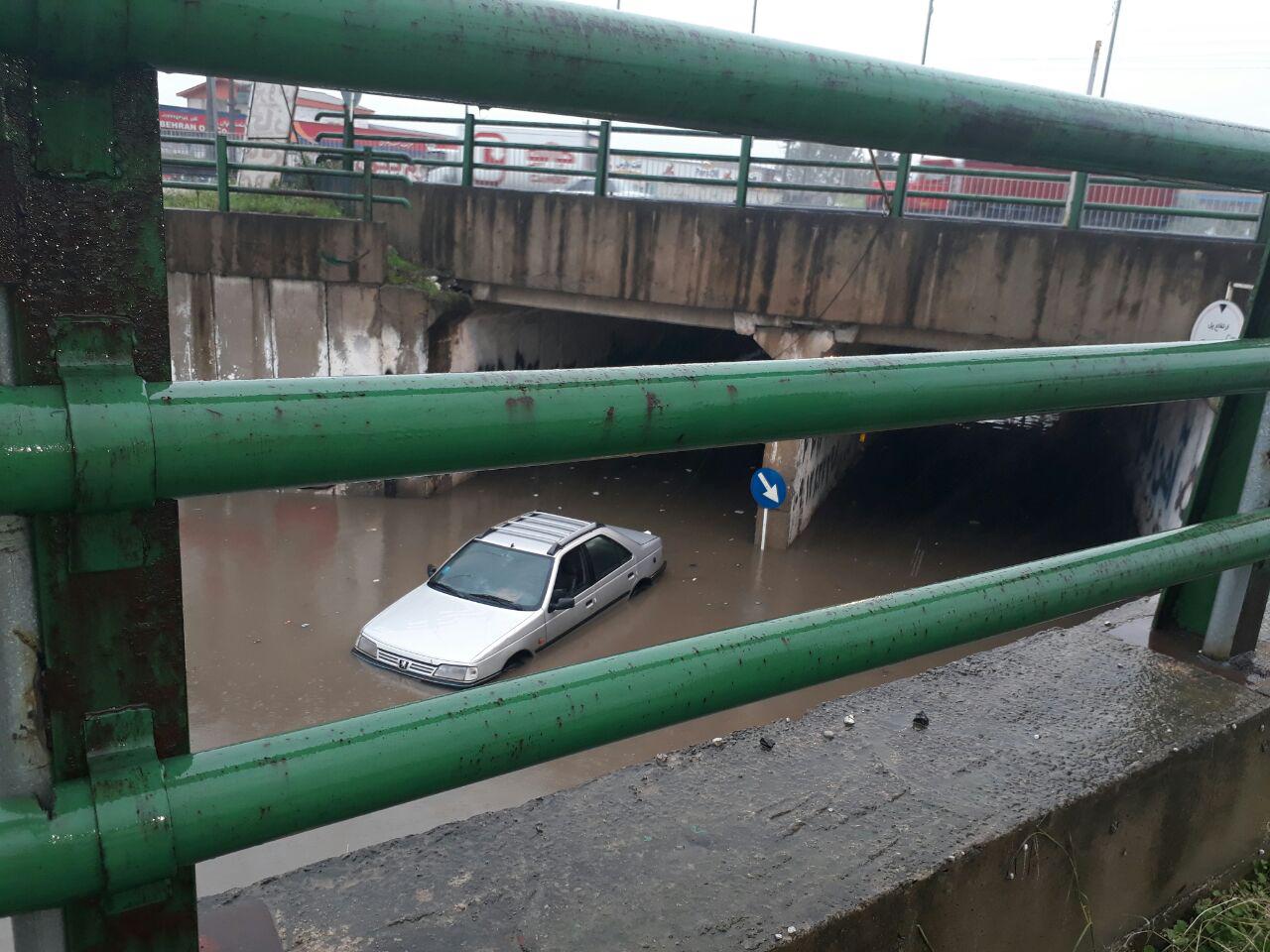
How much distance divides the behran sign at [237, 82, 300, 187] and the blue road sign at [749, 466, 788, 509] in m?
9.68

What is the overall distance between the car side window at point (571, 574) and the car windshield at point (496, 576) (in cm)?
17

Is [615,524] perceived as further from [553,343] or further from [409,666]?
[409,666]

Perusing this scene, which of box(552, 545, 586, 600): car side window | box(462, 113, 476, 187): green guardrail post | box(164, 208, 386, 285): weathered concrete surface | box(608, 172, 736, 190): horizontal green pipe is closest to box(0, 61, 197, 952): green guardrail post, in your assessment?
box(552, 545, 586, 600): car side window

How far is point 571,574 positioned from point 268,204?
8383 millimetres

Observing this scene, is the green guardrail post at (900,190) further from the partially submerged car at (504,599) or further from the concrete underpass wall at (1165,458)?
the partially submerged car at (504,599)

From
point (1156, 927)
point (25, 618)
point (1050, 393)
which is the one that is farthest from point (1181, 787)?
point (25, 618)

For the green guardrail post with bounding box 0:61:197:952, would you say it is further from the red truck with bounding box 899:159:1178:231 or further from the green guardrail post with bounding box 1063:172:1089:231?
the green guardrail post with bounding box 1063:172:1089:231

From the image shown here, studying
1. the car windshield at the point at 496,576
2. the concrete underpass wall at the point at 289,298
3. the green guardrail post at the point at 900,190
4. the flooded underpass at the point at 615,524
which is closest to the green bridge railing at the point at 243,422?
the flooded underpass at the point at 615,524

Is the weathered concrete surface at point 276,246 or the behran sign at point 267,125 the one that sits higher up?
the behran sign at point 267,125

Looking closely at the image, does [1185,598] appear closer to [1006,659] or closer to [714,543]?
[1006,659]

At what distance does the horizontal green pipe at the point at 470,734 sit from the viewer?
2.42ft

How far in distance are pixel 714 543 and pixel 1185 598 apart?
12437 mm

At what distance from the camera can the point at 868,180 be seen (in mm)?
14320

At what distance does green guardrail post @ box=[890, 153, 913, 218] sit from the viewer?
1268cm
